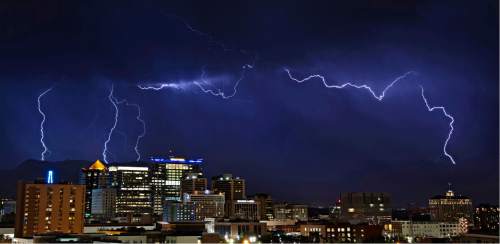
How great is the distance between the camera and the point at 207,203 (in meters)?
70.1

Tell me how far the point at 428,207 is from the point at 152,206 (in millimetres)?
37252

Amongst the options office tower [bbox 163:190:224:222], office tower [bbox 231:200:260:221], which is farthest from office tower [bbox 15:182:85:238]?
office tower [bbox 231:200:260:221]

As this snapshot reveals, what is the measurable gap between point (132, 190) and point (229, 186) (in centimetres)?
1416

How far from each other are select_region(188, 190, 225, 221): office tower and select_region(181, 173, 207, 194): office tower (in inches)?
424

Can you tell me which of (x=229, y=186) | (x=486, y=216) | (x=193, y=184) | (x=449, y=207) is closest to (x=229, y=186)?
(x=229, y=186)

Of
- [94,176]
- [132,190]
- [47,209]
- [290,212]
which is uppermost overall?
[94,176]

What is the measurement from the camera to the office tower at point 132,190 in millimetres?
78562

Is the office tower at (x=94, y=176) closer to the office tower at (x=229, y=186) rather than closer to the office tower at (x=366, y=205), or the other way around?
the office tower at (x=229, y=186)

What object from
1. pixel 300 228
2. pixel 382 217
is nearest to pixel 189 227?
pixel 300 228

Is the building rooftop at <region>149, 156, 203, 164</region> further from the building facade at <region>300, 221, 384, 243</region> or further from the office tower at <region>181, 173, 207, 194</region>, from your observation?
the building facade at <region>300, 221, 384, 243</region>

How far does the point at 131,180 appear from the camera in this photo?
83.6m

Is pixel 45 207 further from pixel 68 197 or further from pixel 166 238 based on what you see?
pixel 166 238

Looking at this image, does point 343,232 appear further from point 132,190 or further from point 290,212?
point 132,190

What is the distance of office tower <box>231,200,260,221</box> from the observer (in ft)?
233
